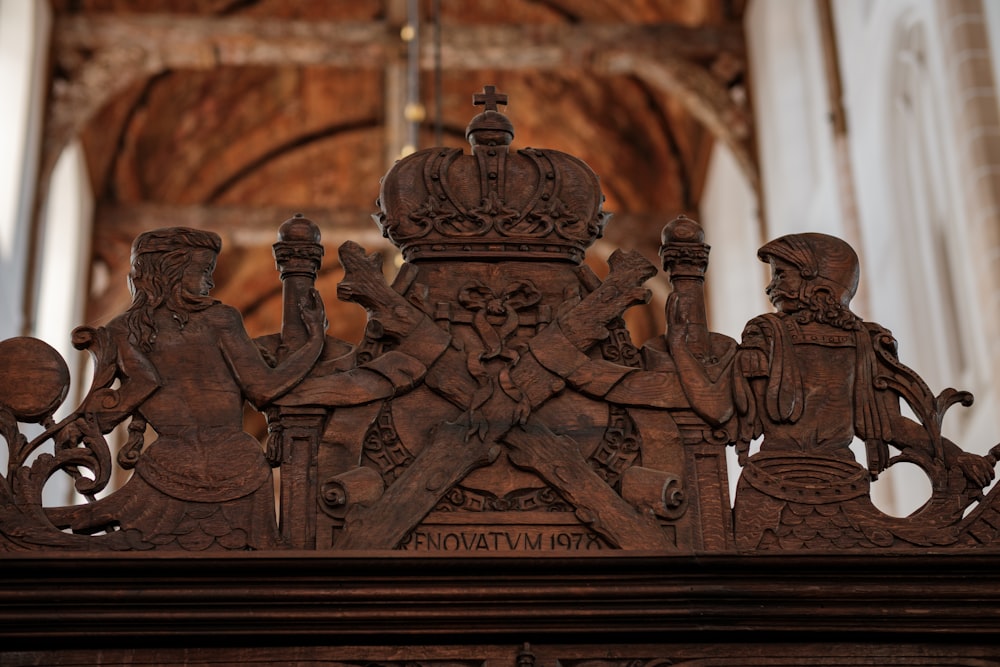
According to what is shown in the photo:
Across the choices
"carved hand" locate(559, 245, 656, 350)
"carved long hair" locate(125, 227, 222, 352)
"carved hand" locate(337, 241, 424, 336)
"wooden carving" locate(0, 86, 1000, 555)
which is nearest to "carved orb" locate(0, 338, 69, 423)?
"wooden carving" locate(0, 86, 1000, 555)

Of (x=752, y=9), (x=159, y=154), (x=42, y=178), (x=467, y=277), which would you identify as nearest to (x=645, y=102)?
(x=752, y=9)

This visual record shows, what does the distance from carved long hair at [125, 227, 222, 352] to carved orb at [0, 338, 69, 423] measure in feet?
0.68

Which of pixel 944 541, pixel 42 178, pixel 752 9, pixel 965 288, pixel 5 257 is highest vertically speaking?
pixel 752 9

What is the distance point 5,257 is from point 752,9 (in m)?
6.62

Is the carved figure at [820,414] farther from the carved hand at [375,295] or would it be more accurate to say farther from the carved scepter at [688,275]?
the carved hand at [375,295]

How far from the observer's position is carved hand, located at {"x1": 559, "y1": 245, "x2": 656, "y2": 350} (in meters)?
3.84

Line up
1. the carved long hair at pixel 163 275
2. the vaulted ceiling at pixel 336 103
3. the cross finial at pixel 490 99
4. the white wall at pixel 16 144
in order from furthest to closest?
the vaulted ceiling at pixel 336 103 < the white wall at pixel 16 144 < the cross finial at pixel 490 99 < the carved long hair at pixel 163 275

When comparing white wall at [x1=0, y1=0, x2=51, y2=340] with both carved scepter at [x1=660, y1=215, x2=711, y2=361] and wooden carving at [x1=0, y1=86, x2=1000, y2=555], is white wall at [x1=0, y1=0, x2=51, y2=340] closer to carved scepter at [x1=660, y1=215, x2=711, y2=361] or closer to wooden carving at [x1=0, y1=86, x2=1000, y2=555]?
wooden carving at [x1=0, y1=86, x2=1000, y2=555]

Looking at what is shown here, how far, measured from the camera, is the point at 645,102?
1772 cm

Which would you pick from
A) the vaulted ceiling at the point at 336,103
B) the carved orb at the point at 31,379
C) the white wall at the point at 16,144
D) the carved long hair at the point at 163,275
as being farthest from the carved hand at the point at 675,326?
the vaulted ceiling at the point at 336,103

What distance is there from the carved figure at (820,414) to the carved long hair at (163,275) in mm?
1124

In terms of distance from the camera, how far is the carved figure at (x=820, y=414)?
3.66 meters

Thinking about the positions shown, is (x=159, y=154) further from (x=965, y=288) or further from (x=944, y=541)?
(x=944, y=541)

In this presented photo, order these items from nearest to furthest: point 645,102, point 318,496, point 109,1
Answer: point 318,496 → point 109,1 → point 645,102
